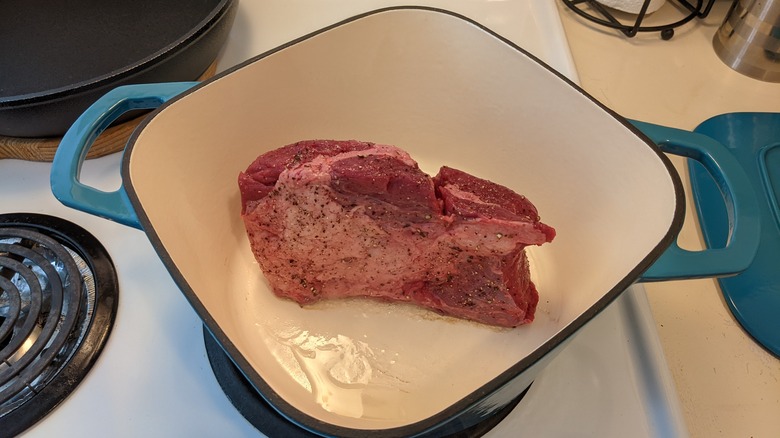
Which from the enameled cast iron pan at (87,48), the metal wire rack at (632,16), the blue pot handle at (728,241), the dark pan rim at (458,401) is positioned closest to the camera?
the dark pan rim at (458,401)

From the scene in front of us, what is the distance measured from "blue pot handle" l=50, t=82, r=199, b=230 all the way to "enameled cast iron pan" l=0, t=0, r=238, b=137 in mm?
100

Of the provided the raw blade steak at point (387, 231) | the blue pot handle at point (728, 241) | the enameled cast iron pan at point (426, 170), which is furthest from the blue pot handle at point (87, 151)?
the blue pot handle at point (728, 241)

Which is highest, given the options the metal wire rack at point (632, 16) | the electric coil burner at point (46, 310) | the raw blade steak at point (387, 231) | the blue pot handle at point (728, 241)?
the metal wire rack at point (632, 16)

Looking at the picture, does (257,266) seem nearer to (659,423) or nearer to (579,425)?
(579,425)

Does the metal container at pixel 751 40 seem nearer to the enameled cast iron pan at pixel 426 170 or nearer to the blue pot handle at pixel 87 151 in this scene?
the enameled cast iron pan at pixel 426 170

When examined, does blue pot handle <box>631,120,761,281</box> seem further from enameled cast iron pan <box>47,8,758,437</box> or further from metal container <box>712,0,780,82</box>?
metal container <box>712,0,780,82</box>

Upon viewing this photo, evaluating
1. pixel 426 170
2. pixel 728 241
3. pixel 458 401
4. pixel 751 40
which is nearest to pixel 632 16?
pixel 751 40

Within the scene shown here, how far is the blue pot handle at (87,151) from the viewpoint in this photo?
69cm

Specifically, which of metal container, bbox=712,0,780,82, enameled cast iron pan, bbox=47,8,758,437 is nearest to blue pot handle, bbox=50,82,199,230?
enameled cast iron pan, bbox=47,8,758,437

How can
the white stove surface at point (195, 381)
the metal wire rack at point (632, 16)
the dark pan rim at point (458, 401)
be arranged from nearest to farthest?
the dark pan rim at point (458, 401)
the white stove surface at point (195, 381)
the metal wire rack at point (632, 16)

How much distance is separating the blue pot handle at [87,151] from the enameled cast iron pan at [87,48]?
10 centimetres

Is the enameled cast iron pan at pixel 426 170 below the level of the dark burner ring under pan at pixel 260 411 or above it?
above

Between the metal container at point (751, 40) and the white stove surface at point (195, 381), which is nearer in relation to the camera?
the white stove surface at point (195, 381)

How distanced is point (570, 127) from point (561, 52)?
0.41m
